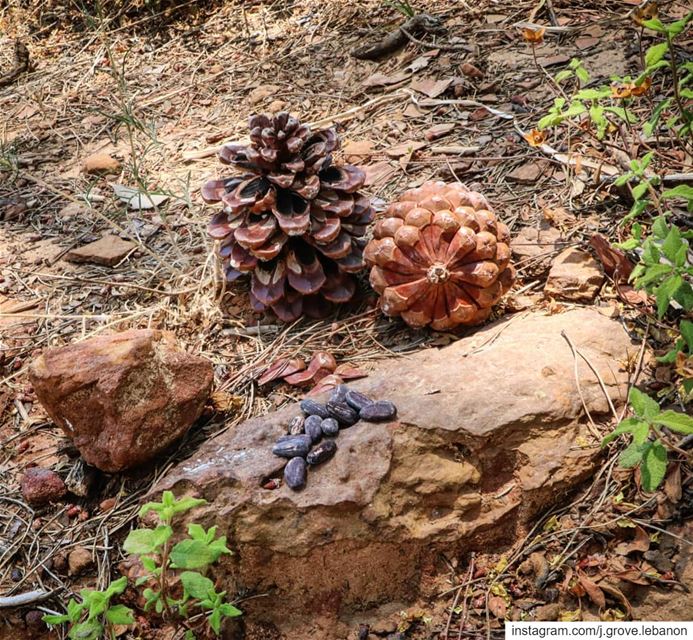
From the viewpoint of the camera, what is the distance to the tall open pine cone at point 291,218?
2.39 metres

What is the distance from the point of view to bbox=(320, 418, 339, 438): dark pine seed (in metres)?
1.96

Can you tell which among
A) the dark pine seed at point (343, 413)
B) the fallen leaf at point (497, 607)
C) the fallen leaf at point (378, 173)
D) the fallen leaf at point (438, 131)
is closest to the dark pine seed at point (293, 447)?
the dark pine seed at point (343, 413)

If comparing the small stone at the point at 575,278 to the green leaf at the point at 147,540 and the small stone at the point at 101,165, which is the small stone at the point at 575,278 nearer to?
the green leaf at the point at 147,540

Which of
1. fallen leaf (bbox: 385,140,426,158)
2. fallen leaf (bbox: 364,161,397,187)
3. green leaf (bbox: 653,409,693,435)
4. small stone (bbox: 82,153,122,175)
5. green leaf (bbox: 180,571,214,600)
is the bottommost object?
green leaf (bbox: 180,571,214,600)

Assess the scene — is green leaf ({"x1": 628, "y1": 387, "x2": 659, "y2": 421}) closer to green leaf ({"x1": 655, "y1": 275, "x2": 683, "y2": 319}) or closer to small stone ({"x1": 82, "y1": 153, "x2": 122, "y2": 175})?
Answer: green leaf ({"x1": 655, "y1": 275, "x2": 683, "y2": 319})

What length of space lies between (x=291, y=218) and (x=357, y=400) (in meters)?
0.70

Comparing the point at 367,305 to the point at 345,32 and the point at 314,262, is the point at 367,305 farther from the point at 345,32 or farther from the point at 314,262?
the point at 345,32

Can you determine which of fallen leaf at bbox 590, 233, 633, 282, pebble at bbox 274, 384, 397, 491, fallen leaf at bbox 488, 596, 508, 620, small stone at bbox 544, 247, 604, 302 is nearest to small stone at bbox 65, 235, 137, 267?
pebble at bbox 274, 384, 397, 491

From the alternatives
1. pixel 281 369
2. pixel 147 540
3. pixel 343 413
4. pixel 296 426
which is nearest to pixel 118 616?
pixel 147 540

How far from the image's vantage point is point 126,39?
4688 millimetres

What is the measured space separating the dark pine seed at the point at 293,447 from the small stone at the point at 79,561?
59cm

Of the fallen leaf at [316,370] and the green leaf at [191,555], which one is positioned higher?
the green leaf at [191,555]

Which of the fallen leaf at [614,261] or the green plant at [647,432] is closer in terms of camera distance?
the green plant at [647,432]

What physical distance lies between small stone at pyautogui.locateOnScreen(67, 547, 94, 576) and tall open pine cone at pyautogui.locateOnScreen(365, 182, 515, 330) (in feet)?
3.81
